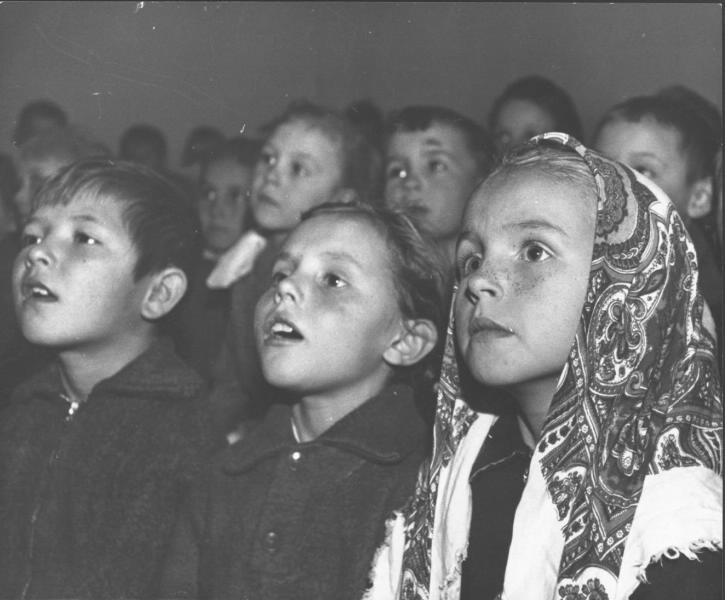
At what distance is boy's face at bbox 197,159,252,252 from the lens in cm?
262

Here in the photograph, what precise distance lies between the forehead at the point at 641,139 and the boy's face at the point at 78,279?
100cm

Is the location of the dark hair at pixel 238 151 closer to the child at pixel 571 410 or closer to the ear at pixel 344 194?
the ear at pixel 344 194

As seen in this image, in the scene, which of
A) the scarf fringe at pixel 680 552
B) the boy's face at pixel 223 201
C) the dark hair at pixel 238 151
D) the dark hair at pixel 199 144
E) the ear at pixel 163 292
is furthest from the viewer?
the boy's face at pixel 223 201

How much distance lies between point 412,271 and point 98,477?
26.8 inches

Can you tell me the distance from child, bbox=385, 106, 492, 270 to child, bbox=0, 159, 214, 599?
0.60 meters

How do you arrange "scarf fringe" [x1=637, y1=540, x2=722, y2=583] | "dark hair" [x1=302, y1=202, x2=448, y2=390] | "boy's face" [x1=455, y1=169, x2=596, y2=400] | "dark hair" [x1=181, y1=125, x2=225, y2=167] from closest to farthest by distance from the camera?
"scarf fringe" [x1=637, y1=540, x2=722, y2=583]
"boy's face" [x1=455, y1=169, x2=596, y2=400]
"dark hair" [x1=302, y1=202, x2=448, y2=390]
"dark hair" [x1=181, y1=125, x2=225, y2=167]

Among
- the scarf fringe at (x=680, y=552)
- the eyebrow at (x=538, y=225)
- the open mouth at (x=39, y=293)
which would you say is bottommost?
the scarf fringe at (x=680, y=552)

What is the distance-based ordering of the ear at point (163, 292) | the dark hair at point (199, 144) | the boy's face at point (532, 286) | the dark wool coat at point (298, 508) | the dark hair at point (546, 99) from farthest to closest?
the dark hair at point (199, 144), the dark hair at point (546, 99), the ear at point (163, 292), the dark wool coat at point (298, 508), the boy's face at point (532, 286)

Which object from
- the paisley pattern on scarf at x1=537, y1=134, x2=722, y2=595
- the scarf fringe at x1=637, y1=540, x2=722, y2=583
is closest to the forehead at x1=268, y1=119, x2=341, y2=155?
the paisley pattern on scarf at x1=537, y1=134, x2=722, y2=595

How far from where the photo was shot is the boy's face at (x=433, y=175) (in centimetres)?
220

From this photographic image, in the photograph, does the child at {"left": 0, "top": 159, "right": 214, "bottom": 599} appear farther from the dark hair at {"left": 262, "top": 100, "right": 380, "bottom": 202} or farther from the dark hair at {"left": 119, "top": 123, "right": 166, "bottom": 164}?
the dark hair at {"left": 262, "top": 100, "right": 380, "bottom": 202}

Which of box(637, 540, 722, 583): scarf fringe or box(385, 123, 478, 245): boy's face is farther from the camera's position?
box(385, 123, 478, 245): boy's face

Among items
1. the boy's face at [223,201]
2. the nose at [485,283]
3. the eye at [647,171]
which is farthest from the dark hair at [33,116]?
the eye at [647,171]

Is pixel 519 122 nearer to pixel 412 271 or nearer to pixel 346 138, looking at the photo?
pixel 346 138
